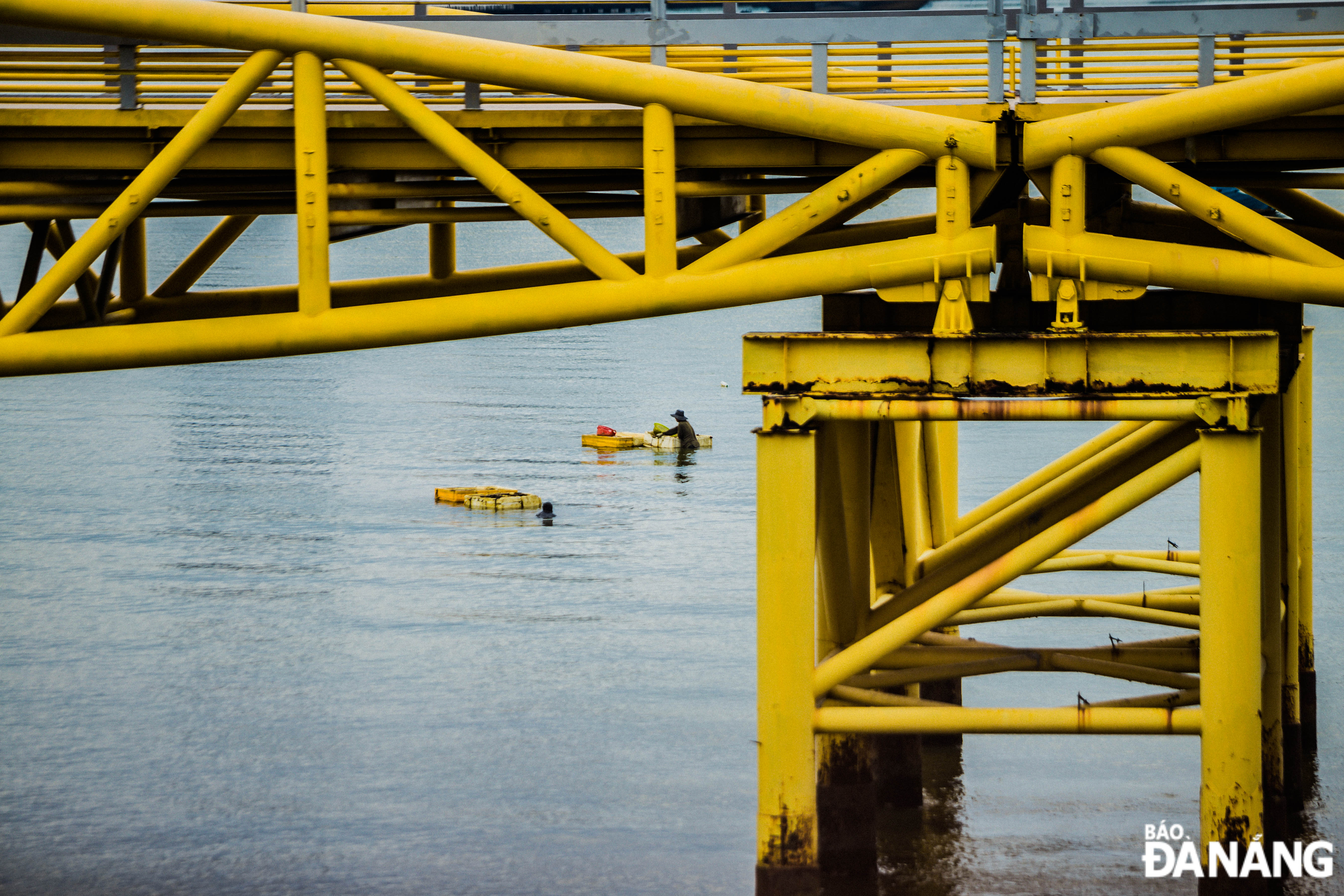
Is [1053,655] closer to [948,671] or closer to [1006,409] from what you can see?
[948,671]

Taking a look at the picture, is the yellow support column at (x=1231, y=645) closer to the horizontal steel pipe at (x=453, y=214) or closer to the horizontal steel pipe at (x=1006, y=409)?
the horizontal steel pipe at (x=1006, y=409)

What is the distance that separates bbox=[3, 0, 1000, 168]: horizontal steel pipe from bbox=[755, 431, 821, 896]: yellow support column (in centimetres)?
209

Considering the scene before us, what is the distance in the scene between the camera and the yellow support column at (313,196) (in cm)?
1032

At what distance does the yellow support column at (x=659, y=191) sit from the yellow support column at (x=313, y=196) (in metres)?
2.17

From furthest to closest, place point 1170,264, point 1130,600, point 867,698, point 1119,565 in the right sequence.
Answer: point 1119,565 → point 1130,600 → point 867,698 → point 1170,264

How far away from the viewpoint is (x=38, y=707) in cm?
2558

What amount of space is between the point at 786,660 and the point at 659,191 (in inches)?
128

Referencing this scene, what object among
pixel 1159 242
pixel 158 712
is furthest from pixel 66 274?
pixel 158 712

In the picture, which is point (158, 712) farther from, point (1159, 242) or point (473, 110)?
point (1159, 242)

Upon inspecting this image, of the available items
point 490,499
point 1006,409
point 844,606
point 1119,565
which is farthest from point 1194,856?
point 490,499

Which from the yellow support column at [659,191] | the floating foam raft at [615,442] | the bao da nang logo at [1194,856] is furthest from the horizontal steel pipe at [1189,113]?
the floating foam raft at [615,442]

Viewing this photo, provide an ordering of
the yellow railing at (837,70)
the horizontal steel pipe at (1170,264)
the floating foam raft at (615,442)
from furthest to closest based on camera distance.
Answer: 1. the floating foam raft at (615,442)
2. the yellow railing at (837,70)
3. the horizontal steel pipe at (1170,264)

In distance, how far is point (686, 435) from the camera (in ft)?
189

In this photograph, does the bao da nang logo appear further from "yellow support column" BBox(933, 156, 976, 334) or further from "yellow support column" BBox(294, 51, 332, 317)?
"yellow support column" BBox(294, 51, 332, 317)
